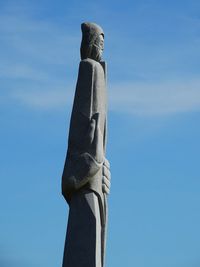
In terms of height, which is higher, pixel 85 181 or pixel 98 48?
pixel 98 48

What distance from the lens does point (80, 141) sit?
13.3 m

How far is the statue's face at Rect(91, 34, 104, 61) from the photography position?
1405cm

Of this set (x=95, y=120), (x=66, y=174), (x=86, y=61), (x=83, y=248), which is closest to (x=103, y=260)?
(x=83, y=248)

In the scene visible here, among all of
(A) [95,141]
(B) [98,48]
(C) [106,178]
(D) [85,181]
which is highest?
(B) [98,48]

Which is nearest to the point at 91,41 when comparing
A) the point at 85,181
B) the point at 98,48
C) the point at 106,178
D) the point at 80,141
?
the point at 98,48

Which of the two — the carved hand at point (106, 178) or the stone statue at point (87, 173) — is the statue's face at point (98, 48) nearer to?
the stone statue at point (87, 173)

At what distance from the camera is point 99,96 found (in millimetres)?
13617

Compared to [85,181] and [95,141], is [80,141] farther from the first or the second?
[85,181]

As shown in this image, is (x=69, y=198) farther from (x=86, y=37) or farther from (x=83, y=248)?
(x=86, y=37)

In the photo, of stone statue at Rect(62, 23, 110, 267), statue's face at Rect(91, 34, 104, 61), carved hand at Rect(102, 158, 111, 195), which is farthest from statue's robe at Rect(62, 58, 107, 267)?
statue's face at Rect(91, 34, 104, 61)

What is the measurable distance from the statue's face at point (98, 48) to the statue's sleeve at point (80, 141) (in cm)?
38

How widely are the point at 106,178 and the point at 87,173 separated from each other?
0.66 metres

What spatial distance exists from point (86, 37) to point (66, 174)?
2.81 metres

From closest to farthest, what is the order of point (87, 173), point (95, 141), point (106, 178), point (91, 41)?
point (87, 173)
point (95, 141)
point (106, 178)
point (91, 41)
